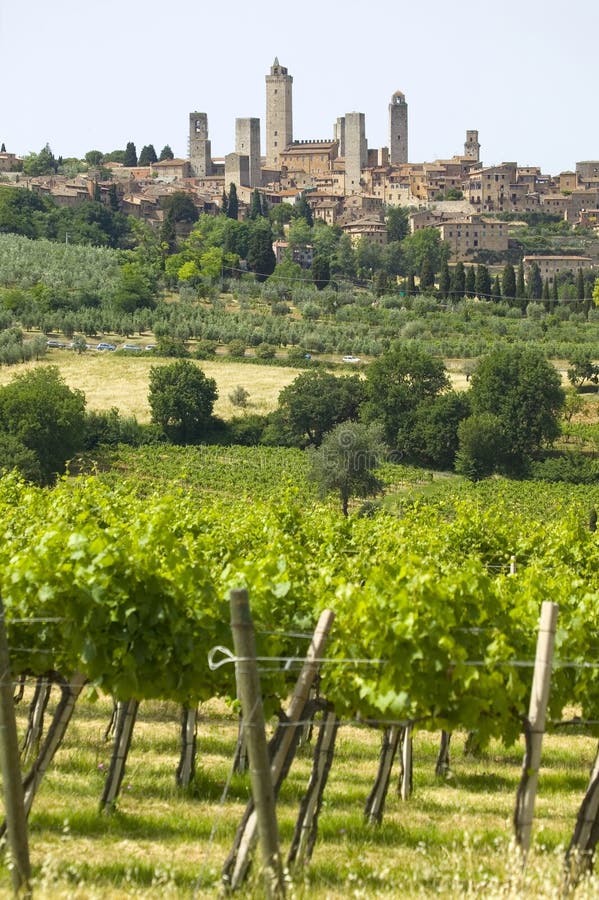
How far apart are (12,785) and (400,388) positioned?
163 feet

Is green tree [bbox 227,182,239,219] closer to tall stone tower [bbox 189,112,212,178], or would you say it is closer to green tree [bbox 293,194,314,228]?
green tree [bbox 293,194,314,228]

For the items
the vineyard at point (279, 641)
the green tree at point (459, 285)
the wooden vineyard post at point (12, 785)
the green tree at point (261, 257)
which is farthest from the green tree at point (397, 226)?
the wooden vineyard post at point (12, 785)

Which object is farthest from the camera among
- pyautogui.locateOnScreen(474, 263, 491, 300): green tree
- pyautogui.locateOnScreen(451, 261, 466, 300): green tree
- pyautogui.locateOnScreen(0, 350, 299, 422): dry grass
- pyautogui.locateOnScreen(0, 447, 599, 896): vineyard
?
pyautogui.locateOnScreen(474, 263, 491, 300): green tree

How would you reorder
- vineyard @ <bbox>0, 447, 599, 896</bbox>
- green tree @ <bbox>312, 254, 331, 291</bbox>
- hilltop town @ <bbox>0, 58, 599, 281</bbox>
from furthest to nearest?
hilltop town @ <bbox>0, 58, 599, 281</bbox> → green tree @ <bbox>312, 254, 331, 291</bbox> → vineyard @ <bbox>0, 447, 599, 896</bbox>

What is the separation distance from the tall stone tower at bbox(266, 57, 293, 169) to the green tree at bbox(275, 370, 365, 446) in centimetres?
11352

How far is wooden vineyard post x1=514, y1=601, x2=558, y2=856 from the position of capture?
23.3 ft

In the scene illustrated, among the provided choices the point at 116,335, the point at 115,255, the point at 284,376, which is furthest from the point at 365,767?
the point at 115,255

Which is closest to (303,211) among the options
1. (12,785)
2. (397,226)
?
(397,226)

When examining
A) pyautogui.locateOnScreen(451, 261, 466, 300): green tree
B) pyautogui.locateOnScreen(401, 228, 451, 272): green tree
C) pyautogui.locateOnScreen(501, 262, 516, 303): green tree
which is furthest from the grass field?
pyautogui.locateOnScreen(401, 228, 451, 272): green tree

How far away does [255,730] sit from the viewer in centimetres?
661

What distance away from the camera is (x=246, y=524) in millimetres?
15477

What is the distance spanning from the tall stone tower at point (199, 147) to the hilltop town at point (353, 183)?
0.12m

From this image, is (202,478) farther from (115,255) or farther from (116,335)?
(115,255)

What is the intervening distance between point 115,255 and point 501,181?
5780cm
